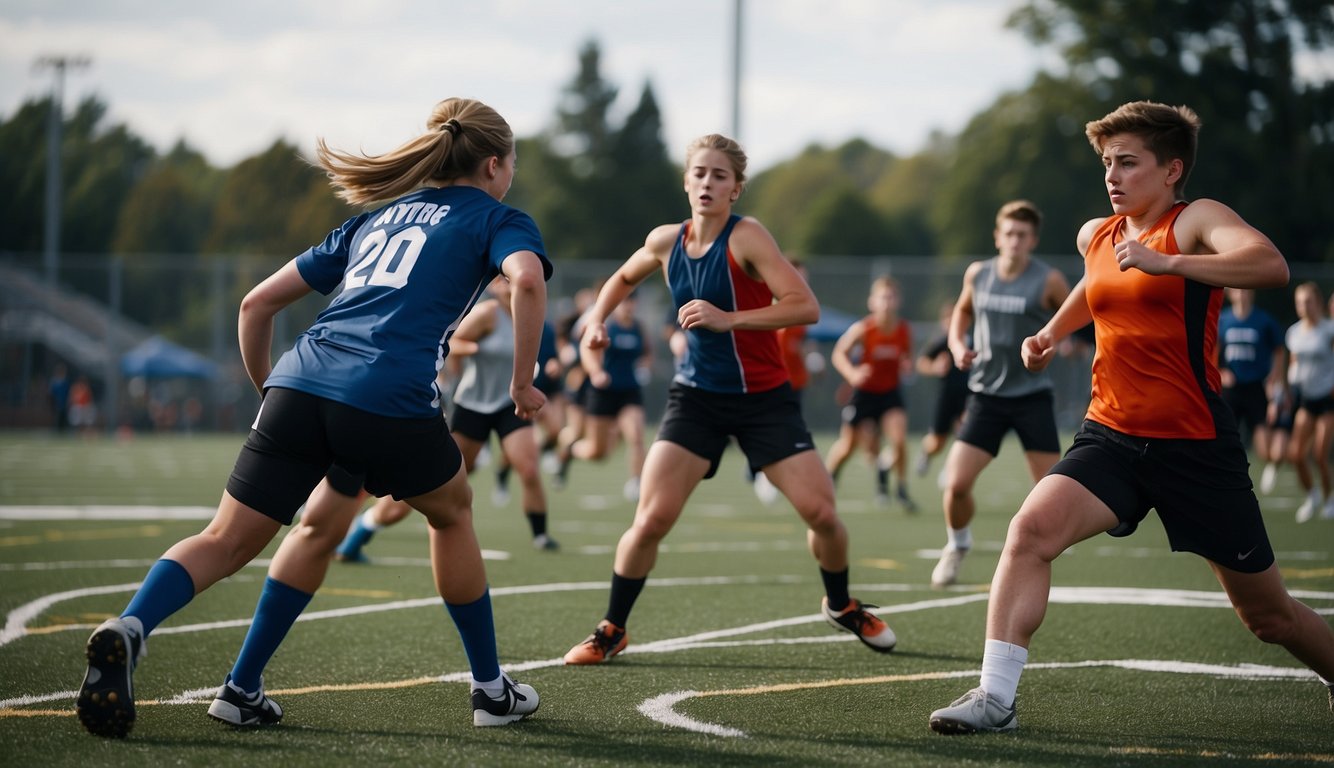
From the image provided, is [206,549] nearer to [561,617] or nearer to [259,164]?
[561,617]

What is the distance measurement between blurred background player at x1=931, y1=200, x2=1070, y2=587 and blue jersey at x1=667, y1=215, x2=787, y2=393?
2.55 meters

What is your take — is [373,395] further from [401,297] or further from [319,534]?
[319,534]

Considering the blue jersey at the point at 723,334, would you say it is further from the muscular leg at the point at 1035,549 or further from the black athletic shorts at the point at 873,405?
the black athletic shorts at the point at 873,405

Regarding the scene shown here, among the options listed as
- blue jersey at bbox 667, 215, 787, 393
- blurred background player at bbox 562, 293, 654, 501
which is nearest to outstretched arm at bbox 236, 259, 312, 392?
blue jersey at bbox 667, 215, 787, 393

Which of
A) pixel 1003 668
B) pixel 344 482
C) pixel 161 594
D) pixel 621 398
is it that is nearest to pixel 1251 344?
pixel 621 398

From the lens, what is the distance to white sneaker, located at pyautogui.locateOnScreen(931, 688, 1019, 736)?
4.59 metres

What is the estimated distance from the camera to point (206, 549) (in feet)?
14.4

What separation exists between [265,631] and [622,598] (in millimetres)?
1994

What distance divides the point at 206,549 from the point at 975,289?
19.1ft

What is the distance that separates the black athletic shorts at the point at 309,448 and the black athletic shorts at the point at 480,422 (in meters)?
5.70

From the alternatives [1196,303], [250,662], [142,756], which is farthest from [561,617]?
[1196,303]

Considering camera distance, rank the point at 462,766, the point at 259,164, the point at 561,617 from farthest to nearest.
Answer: the point at 259,164
the point at 561,617
the point at 462,766

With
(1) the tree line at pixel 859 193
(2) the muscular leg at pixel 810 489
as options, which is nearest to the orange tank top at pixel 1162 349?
(2) the muscular leg at pixel 810 489

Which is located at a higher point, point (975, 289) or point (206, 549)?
point (975, 289)
